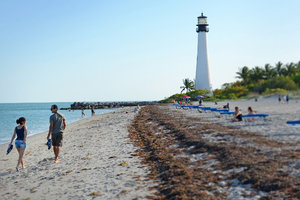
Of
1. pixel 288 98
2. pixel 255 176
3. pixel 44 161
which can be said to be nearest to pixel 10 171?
pixel 44 161

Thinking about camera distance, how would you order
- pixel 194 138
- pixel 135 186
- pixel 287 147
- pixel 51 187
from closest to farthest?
pixel 135 186
pixel 51 187
pixel 287 147
pixel 194 138

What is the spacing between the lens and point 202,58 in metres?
55.9

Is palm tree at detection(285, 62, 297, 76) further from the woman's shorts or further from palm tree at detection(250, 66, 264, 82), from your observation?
the woman's shorts

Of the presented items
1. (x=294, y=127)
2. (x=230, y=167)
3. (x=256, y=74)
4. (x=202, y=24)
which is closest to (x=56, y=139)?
(x=230, y=167)

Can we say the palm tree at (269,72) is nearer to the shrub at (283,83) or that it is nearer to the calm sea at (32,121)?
the shrub at (283,83)

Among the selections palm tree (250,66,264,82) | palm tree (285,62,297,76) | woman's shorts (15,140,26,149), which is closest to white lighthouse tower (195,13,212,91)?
palm tree (250,66,264,82)

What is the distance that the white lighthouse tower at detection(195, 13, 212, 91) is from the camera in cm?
5591

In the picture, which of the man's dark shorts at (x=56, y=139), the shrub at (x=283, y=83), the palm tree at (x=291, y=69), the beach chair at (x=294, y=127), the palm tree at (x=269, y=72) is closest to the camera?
the man's dark shorts at (x=56, y=139)

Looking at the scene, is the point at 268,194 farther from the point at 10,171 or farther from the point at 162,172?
the point at 10,171

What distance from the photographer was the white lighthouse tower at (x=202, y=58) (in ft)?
183

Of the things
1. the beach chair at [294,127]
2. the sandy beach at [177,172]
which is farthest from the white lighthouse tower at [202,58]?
the sandy beach at [177,172]

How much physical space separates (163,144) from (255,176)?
5091 mm

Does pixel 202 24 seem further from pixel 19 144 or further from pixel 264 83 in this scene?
pixel 19 144

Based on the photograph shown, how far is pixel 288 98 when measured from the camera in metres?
24.8
